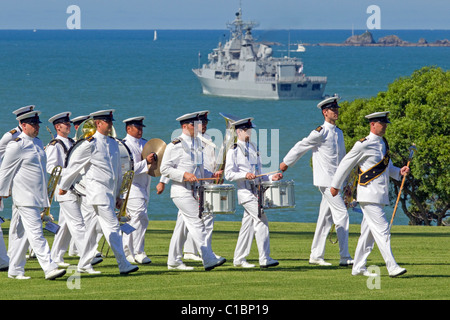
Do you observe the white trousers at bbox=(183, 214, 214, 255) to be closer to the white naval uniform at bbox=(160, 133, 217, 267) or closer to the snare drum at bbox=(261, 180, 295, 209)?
the white naval uniform at bbox=(160, 133, 217, 267)

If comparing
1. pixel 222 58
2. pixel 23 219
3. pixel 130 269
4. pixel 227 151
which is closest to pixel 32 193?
pixel 23 219

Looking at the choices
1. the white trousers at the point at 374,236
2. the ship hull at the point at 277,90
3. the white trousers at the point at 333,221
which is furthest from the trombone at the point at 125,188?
the ship hull at the point at 277,90

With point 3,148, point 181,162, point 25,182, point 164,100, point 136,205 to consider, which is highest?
point 3,148

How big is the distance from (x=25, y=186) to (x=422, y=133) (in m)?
24.0

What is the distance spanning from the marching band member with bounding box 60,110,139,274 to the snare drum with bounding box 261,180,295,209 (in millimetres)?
2097

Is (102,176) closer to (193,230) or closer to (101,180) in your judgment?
(101,180)

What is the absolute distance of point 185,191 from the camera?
13.8m

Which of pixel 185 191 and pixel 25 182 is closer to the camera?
pixel 25 182

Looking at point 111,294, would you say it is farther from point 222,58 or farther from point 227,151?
point 222,58

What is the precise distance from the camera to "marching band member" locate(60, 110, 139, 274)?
513 inches

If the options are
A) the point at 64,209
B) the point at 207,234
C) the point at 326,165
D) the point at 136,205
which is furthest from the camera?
the point at 136,205

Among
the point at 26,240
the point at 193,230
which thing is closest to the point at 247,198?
the point at 193,230

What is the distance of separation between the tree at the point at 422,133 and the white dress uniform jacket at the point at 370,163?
20611mm

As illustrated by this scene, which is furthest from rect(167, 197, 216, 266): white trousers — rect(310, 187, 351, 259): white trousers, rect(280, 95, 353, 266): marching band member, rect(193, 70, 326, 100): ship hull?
rect(193, 70, 326, 100): ship hull
